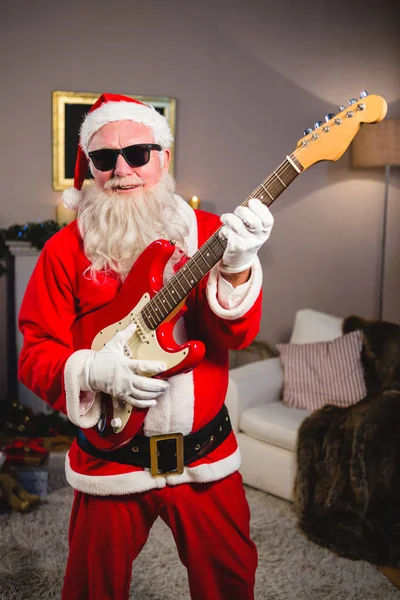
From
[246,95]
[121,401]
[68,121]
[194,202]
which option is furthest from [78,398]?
[246,95]

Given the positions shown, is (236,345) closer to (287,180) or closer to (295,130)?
(287,180)

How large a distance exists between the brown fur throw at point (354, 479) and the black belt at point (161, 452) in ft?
4.17

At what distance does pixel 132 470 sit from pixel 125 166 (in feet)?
2.27

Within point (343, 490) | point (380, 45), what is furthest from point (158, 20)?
point (343, 490)

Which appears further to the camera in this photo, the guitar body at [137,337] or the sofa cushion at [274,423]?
the sofa cushion at [274,423]

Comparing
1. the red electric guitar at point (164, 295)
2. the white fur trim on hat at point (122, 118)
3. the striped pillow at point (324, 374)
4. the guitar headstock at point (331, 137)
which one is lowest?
the striped pillow at point (324, 374)

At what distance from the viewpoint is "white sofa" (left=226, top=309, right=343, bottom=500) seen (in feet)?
9.78

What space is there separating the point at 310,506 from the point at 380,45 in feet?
9.35

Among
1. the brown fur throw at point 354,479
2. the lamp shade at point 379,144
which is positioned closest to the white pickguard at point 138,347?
the brown fur throw at point 354,479

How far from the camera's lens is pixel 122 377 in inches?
53.4

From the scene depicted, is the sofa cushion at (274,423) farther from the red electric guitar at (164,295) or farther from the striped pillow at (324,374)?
the red electric guitar at (164,295)

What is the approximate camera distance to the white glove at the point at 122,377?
1360 mm

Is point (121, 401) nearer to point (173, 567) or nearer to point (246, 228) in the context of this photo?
point (246, 228)

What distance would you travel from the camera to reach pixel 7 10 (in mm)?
3707
